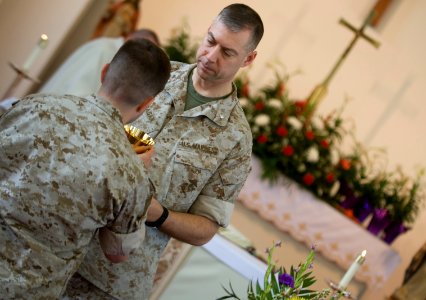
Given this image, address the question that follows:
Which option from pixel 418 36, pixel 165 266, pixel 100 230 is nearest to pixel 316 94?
pixel 418 36

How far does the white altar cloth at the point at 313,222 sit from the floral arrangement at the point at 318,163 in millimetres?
98

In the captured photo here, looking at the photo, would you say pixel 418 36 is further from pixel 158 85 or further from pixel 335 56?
pixel 158 85

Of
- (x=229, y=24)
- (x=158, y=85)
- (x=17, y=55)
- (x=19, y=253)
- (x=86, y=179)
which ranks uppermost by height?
(x=229, y=24)

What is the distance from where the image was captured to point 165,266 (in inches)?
140

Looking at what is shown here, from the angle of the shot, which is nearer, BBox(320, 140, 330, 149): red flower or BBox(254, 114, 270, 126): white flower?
BBox(254, 114, 270, 126): white flower

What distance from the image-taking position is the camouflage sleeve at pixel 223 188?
2418mm

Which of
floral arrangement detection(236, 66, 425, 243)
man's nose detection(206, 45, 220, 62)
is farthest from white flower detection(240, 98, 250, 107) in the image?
man's nose detection(206, 45, 220, 62)

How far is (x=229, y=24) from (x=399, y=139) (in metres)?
5.35

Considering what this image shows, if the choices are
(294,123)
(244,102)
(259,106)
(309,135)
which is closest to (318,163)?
(309,135)

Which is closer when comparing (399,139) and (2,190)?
(2,190)

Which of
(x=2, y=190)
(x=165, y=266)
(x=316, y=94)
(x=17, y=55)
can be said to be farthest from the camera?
(x=316, y=94)

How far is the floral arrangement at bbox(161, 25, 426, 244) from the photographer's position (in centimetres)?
605

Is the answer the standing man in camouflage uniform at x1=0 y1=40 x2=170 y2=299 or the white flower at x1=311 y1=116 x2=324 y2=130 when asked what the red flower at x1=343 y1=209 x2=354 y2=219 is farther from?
the standing man in camouflage uniform at x1=0 y1=40 x2=170 y2=299

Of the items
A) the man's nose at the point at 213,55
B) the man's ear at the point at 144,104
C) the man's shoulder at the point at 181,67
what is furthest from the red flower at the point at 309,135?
the man's ear at the point at 144,104
